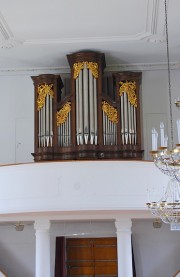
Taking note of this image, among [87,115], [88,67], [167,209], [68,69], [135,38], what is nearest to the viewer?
[167,209]

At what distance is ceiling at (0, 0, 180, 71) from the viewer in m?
10.8

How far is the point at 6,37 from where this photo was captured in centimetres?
1214

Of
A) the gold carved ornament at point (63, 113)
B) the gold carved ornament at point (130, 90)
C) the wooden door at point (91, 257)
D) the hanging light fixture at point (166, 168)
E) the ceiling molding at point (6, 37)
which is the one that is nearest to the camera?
the hanging light fixture at point (166, 168)

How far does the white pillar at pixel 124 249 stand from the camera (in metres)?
11.2

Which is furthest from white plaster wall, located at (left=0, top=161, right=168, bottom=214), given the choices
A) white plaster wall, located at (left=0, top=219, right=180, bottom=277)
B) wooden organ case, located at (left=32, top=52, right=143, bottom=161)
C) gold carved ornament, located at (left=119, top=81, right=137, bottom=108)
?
white plaster wall, located at (left=0, top=219, right=180, bottom=277)

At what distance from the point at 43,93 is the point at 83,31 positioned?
1.95m

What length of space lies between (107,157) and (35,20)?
355cm

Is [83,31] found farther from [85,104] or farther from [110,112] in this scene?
[110,112]

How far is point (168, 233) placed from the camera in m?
13.4

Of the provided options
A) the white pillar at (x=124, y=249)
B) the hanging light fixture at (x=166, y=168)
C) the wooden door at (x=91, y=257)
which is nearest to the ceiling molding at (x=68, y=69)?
the white pillar at (x=124, y=249)

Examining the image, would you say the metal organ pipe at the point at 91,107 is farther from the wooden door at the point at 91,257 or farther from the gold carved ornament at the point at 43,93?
the wooden door at the point at 91,257

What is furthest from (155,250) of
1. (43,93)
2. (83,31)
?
(83,31)

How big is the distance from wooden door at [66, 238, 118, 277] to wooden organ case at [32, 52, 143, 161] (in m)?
2.84

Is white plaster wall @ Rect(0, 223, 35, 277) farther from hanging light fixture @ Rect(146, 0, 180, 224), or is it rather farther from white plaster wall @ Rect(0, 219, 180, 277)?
hanging light fixture @ Rect(146, 0, 180, 224)
